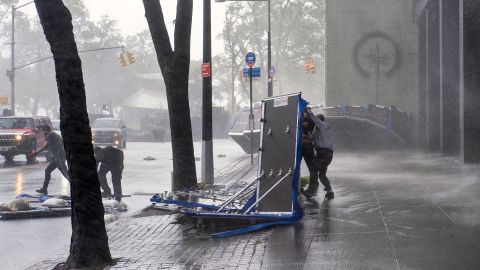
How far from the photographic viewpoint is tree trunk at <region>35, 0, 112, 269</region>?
9883mm

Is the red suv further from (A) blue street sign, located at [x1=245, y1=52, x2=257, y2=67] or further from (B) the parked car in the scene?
(A) blue street sign, located at [x1=245, y1=52, x2=257, y2=67]

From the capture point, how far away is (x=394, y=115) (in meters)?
35.0

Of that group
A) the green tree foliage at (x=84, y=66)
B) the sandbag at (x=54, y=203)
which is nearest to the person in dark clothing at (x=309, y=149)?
the sandbag at (x=54, y=203)

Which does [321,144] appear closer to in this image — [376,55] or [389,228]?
[389,228]

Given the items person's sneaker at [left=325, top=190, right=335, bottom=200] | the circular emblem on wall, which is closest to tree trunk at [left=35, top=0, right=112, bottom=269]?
person's sneaker at [left=325, top=190, right=335, bottom=200]

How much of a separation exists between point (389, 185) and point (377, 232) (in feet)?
22.5

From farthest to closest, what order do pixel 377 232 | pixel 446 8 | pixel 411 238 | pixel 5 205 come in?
pixel 446 8, pixel 5 205, pixel 377 232, pixel 411 238

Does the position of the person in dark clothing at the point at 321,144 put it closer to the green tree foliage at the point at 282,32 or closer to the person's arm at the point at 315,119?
the person's arm at the point at 315,119

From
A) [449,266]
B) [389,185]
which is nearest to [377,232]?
[449,266]

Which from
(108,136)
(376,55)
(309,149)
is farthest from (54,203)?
(376,55)

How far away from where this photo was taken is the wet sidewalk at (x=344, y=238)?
913 cm

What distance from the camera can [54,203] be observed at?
1625cm

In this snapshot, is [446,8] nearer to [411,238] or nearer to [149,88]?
[411,238]

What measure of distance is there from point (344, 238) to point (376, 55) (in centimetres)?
3166
